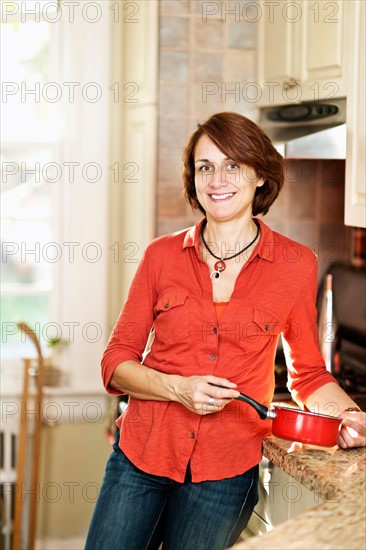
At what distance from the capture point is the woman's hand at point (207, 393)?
1604 millimetres

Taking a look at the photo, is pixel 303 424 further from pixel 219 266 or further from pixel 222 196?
pixel 222 196

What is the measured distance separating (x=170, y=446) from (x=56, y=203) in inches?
54.8

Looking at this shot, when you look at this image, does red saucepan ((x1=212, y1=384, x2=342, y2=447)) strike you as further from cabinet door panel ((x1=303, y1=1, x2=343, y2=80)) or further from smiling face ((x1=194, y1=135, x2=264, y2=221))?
cabinet door panel ((x1=303, y1=1, x2=343, y2=80))

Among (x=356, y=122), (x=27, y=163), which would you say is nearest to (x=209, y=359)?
(x=356, y=122)

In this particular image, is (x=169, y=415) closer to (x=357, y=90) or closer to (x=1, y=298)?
(x=357, y=90)

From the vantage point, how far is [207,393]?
1.61 metres

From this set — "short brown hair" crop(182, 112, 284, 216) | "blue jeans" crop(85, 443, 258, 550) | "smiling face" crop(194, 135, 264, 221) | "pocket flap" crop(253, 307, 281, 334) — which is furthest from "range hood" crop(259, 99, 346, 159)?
"blue jeans" crop(85, 443, 258, 550)

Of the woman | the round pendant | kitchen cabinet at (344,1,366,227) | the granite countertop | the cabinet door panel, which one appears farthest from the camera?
the cabinet door panel

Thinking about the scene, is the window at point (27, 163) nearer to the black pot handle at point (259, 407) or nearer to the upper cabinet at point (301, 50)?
the upper cabinet at point (301, 50)

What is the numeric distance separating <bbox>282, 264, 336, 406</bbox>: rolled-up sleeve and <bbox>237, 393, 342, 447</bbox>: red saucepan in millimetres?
147

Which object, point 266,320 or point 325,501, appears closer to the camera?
point 325,501

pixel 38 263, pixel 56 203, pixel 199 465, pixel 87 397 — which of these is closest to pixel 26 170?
pixel 56 203

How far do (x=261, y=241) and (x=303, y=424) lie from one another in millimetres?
425

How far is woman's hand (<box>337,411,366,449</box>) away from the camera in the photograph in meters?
1.67
